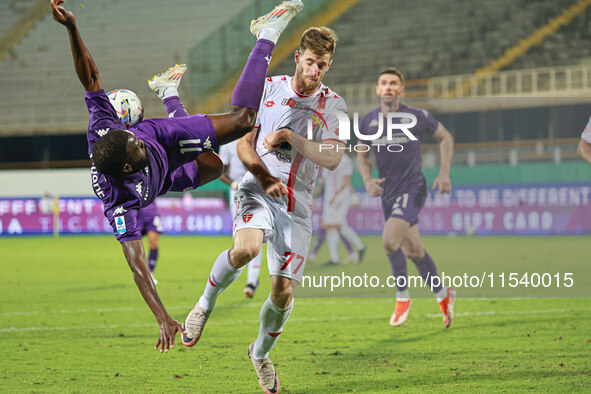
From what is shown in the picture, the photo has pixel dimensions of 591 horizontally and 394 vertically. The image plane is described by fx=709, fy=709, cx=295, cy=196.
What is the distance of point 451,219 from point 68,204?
1121cm

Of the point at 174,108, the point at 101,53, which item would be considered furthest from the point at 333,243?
the point at 174,108

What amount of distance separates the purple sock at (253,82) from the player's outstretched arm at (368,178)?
2480mm

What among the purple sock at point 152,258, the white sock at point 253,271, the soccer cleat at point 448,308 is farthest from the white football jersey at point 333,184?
the soccer cleat at point 448,308

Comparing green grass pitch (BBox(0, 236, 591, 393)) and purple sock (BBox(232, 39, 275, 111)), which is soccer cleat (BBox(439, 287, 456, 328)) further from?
purple sock (BBox(232, 39, 275, 111))

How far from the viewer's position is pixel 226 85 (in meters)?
20.6

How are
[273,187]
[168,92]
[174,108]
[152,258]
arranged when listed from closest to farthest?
[273,187], [174,108], [168,92], [152,258]

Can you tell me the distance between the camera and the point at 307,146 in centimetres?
453

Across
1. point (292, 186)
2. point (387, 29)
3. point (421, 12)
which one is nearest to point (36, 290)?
point (292, 186)

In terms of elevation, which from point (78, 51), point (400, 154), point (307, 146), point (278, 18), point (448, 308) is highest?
point (278, 18)

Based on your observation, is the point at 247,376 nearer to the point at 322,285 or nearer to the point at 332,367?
the point at 332,367

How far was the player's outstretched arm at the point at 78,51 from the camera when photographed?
365 centimetres

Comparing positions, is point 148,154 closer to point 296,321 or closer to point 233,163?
point 296,321

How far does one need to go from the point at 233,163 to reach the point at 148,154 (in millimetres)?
5138

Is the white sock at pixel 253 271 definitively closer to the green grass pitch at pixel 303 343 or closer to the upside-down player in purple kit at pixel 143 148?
the green grass pitch at pixel 303 343
